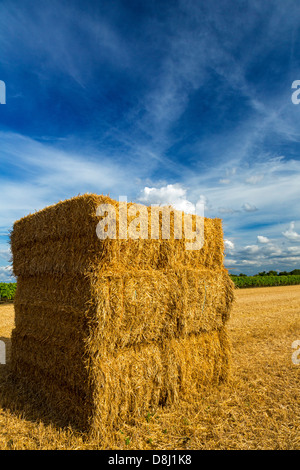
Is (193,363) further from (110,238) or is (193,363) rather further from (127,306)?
(110,238)

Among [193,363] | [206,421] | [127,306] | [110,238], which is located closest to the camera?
[110,238]

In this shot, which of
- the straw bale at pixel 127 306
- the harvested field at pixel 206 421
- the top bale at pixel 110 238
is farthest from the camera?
the top bale at pixel 110 238

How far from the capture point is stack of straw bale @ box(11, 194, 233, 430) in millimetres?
4230

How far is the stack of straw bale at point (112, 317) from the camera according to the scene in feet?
13.9

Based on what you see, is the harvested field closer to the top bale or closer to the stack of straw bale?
the stack of straw bale

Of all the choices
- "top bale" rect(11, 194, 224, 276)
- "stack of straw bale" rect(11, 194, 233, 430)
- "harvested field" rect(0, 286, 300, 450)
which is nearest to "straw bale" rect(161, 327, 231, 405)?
"stack of straw bale" rect(11, 194, 233, 430)

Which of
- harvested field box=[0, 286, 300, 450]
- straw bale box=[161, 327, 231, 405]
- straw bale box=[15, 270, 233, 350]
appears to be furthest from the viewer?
straw bale box=[161, 327, 231, 405]

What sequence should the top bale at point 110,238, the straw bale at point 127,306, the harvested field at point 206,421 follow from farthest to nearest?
the top bale at point 110,238 < the straw bale at point 127,306 < the harvested field at point 206,421

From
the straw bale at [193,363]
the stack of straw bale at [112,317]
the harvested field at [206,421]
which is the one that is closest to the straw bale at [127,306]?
the stack of straw bale at [112,317]

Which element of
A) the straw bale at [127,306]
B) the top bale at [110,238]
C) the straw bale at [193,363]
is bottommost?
the straw bale at [193,363]

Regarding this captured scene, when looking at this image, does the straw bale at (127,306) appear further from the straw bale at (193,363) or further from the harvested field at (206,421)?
the harvested field at (206,421)

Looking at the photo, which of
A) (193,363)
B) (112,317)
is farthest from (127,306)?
(193,363)

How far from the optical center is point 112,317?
430 centimetres

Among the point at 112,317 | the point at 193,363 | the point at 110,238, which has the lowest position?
the point at 193,363
